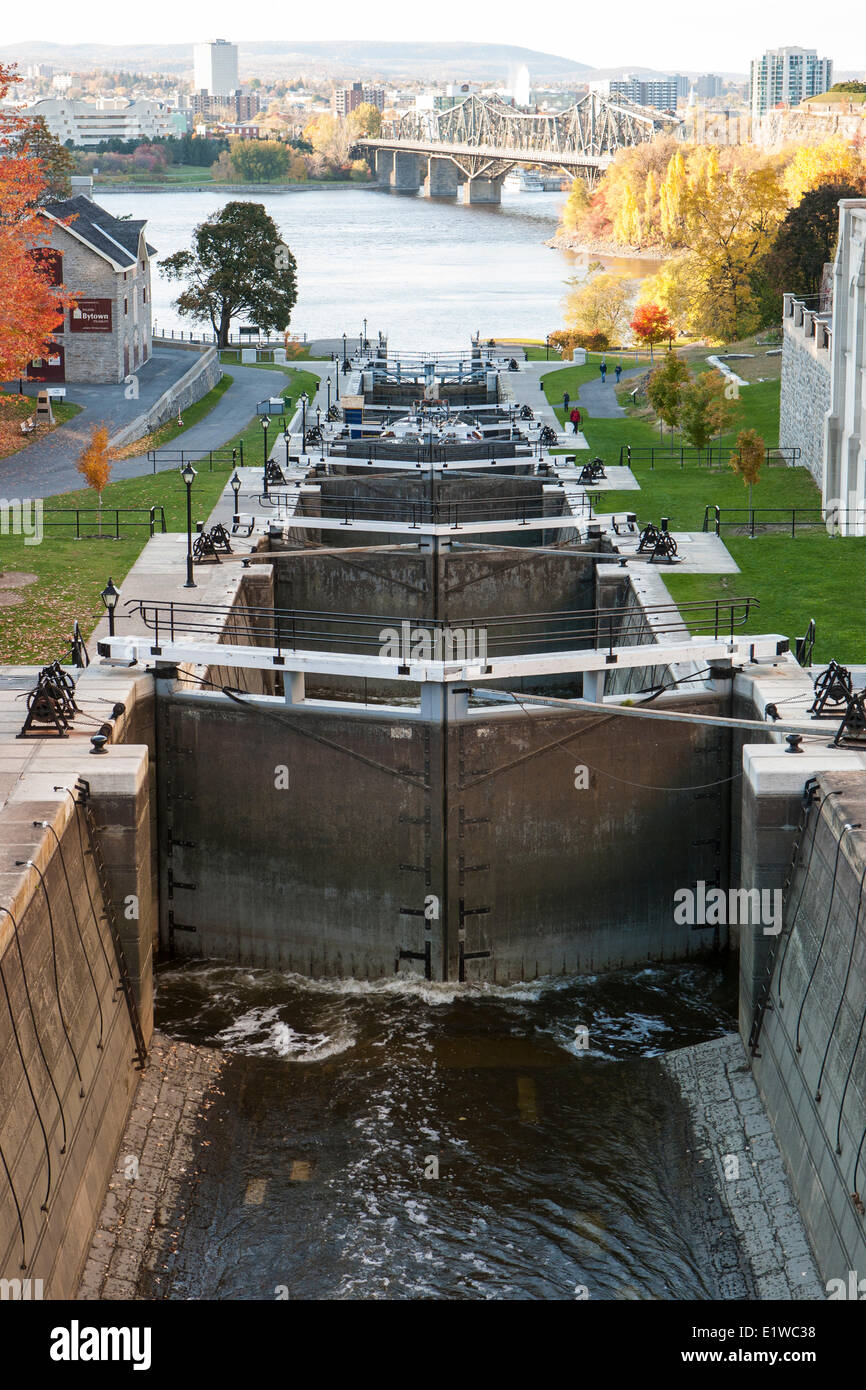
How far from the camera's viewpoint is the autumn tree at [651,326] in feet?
269

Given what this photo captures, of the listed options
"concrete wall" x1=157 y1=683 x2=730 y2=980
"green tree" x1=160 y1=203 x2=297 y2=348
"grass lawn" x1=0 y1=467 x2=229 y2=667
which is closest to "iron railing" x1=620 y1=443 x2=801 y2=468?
"grass lawn" x1=0 y1=467 x2=229 y2=667

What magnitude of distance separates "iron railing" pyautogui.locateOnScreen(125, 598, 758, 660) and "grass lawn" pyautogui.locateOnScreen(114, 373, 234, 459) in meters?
19.0

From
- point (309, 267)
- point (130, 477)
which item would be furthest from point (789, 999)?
point (309, 267)

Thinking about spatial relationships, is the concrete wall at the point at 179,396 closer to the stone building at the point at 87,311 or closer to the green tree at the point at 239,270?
the stone building at the point at 87,311

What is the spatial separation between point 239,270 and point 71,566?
166 feet

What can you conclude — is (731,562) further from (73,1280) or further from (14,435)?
(14,435)

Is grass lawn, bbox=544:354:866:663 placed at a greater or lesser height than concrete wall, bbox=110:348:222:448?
lesser

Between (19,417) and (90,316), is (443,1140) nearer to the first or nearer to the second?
(19,417)

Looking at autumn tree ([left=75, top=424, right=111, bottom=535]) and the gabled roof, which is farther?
the gabled roof

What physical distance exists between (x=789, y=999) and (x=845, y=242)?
27.6 metres

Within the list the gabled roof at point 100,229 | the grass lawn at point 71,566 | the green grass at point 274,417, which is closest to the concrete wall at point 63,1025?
the grass lawn at point 71,566

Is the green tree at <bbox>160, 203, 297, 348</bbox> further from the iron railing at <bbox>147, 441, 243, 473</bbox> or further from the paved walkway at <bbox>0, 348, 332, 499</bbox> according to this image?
the iron railing at <bbox>147, 441, 243, 473</bbox>

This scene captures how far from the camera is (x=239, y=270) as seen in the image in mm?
84812

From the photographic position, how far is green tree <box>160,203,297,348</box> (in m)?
84.4
